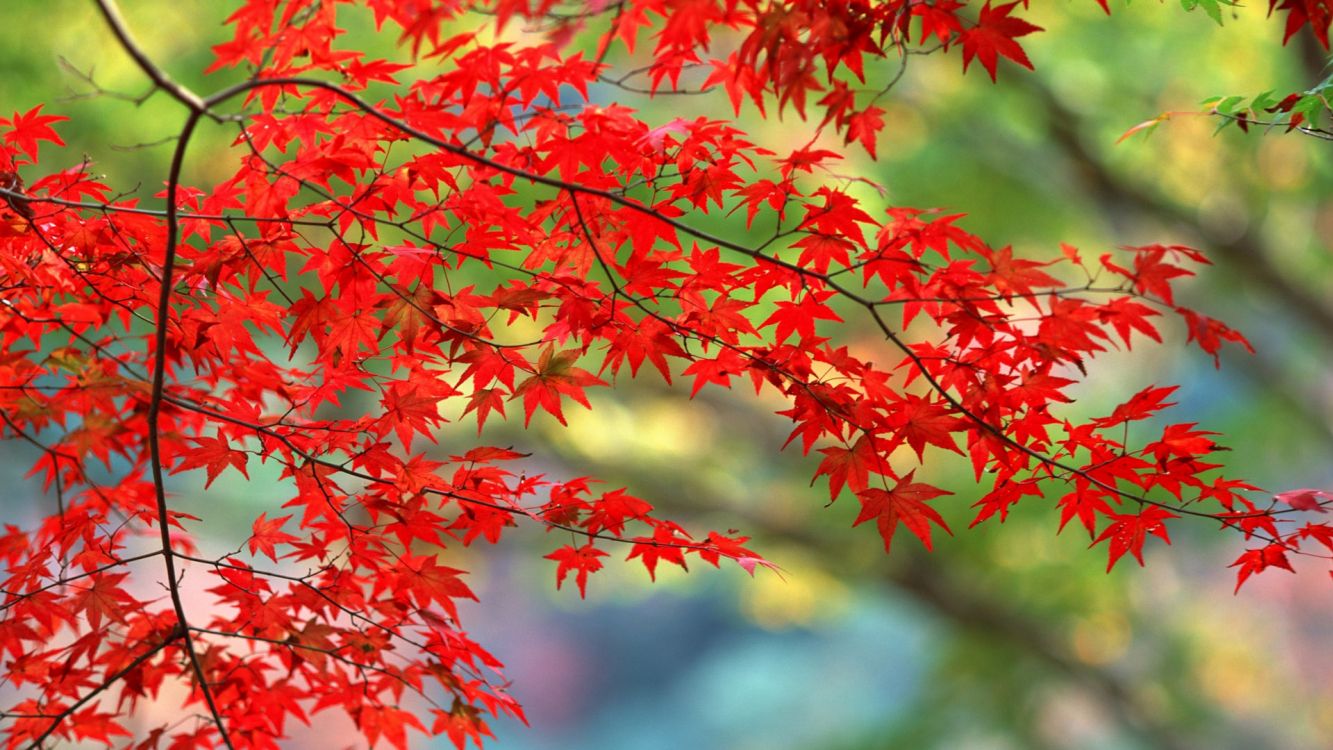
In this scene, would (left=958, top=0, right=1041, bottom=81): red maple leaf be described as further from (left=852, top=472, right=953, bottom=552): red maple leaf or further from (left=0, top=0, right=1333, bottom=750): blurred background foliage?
(left=0, top=0, right=1333, bottom=750): blurred background foliage

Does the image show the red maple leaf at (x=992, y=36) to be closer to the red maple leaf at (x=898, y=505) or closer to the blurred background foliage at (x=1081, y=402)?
the red maple leaf at (x=898, y=505)

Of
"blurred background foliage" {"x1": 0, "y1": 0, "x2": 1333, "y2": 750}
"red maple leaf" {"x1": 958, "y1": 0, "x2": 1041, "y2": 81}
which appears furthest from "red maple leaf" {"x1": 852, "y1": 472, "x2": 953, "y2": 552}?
"blurred background foliage" {"x1": 0, "y1": 0, "x2": 1333, "y2": 750}

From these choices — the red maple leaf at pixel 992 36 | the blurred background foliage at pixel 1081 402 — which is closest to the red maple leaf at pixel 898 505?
the red maple leaf at pixel 992 36

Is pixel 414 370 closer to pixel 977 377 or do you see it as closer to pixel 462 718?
pixel 462 718

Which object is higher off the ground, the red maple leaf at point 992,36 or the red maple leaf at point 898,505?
the red maple leaf at point 992,36

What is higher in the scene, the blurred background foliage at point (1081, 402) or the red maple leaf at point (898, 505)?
the blurred background foliage at point (1081, 402)

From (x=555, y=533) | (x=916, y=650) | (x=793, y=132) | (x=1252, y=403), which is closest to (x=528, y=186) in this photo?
(x=555, y=533)

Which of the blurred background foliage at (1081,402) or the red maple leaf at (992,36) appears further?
the blurred background foliage at (1081,402)

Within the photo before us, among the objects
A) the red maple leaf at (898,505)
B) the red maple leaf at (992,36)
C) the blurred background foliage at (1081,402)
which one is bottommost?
the red maple leaf at (898,505)

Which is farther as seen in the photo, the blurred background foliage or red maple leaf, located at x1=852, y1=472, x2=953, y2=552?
the blurred background foliage

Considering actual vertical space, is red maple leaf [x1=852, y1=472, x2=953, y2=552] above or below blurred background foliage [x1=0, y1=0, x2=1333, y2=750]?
below

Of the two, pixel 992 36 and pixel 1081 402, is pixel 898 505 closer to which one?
pixel 992 36

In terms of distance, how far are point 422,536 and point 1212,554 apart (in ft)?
29.2

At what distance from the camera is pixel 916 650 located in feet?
36.8
